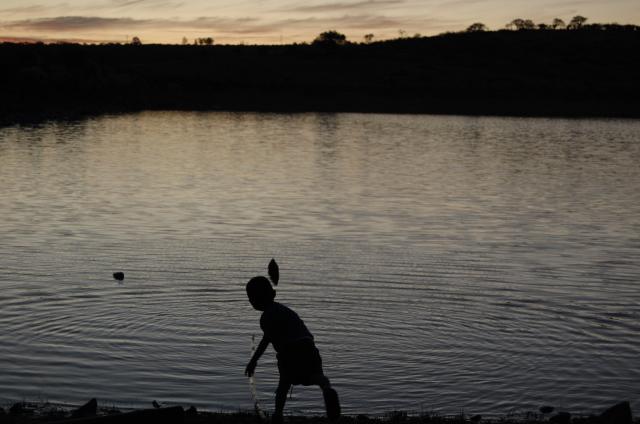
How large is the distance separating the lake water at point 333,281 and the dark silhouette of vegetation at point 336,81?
4056 centimetres

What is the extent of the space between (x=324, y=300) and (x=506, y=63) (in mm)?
102497

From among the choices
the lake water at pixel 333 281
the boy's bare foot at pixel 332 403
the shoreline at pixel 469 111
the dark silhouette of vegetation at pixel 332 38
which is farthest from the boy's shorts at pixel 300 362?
the dark silhouette of vegetation at pixel 332 38

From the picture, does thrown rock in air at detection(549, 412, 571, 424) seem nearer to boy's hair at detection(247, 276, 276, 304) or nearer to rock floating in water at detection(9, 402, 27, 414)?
boy's hair at detection(247, 276, 276, 304)

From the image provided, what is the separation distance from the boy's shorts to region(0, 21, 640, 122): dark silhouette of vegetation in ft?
200

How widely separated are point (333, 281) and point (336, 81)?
78515 millimetres

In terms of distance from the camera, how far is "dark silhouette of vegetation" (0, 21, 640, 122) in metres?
80.9

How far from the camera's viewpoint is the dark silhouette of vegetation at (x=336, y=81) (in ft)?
265

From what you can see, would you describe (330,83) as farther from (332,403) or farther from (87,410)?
(332,403)

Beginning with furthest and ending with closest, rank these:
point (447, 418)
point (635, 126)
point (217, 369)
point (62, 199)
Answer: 1. point (635, 126)
2. point (62, 199)
3. point (217, 369)
4. point (447, 418)

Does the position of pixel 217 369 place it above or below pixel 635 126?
above

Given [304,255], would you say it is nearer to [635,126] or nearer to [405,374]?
[405,374]

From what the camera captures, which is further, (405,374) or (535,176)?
(535,176)

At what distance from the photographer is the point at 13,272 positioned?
56.3 feet

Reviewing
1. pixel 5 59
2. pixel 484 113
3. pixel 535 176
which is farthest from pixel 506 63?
pixel 535 176
